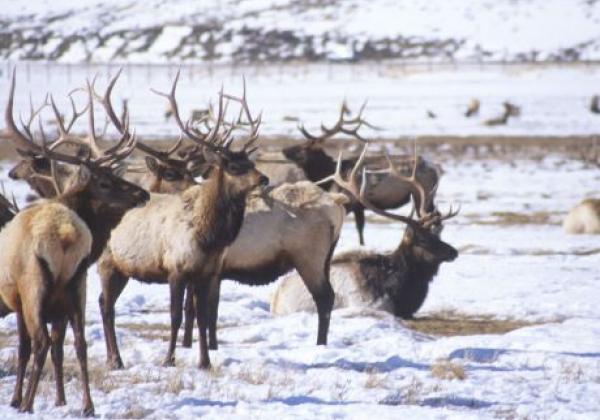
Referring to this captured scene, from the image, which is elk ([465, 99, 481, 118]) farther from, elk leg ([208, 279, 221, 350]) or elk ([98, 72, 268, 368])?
elk ([98, 72, 268, 368])

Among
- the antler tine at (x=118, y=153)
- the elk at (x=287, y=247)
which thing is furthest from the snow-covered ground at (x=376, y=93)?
the antler tine at (x=118, y=153)

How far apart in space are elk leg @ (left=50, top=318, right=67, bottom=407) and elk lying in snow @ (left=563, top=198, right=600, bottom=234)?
1290cm

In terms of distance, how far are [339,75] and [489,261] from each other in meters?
60.9

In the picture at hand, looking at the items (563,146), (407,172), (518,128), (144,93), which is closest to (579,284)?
(407,172)

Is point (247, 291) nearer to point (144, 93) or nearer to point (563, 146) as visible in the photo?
point (563, 146)

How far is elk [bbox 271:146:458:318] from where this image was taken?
43.4 feet

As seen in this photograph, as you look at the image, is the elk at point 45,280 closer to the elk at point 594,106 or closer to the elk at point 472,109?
the elk at point 472,109

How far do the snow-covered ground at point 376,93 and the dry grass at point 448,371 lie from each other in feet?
84.1

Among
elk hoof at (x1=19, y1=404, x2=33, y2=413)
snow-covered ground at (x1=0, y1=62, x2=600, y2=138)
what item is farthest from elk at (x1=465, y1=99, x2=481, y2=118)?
elk hoof at (x1=19, y1=404, x2=33, y2=413)

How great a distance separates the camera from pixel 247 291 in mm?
14875

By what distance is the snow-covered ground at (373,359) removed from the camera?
843 centimetres

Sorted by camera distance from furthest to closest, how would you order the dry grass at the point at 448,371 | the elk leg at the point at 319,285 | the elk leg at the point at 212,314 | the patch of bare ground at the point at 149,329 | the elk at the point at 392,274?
the elk at the point at 392,274 < the patch of bare ground at the point at 149,329 < the elk leg at the point at 319,285 < the elk leg at the point at 212,314 < the dry grass at the point at 448,371

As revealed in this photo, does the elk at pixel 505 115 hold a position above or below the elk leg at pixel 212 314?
below

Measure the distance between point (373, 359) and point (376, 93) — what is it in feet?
172
